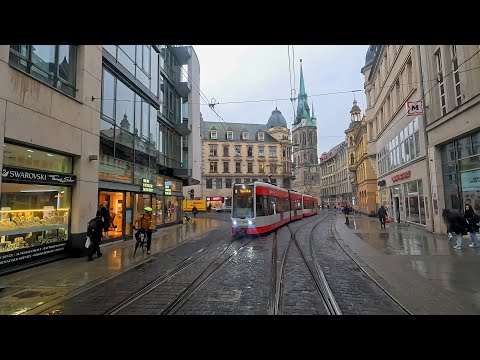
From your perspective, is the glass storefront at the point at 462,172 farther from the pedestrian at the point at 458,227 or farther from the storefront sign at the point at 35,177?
the storefront sign at the point at 35,177

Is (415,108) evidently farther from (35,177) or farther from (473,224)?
(35,177)

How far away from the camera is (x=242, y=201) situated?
1714 centimetres

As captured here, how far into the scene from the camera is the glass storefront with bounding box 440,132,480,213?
46.0 ft

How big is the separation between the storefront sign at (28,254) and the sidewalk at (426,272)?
10168 millimetres

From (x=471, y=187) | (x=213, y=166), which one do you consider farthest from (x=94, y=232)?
(x=213, y=166)

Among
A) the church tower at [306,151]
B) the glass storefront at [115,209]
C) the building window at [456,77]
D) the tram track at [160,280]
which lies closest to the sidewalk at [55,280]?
the tram track at [160,280]

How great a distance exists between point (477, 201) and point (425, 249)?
4.30 metres

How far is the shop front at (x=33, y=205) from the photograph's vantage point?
8.91 m

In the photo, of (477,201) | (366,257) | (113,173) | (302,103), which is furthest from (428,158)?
(302,103)

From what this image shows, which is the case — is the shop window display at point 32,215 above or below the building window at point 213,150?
below

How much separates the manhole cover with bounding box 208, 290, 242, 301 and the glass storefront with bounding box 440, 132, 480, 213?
1272 centimetres

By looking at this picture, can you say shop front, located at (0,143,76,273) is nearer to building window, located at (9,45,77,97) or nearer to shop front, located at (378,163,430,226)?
building window, located at (9,45,77,97)

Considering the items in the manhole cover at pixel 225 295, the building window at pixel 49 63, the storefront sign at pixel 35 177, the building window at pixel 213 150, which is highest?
the building window at pixel 213 150
